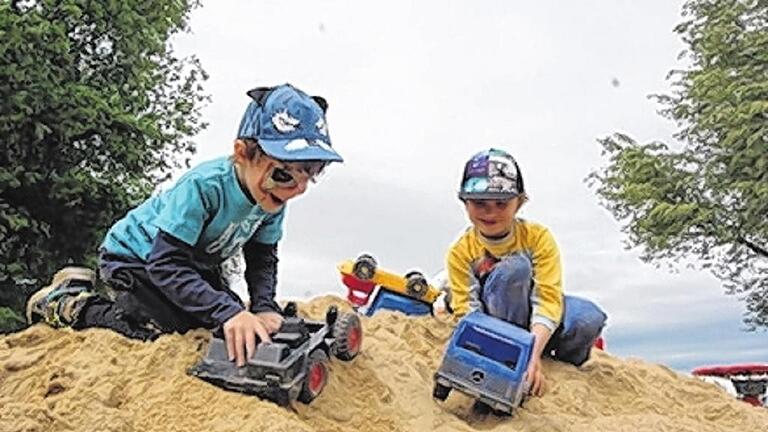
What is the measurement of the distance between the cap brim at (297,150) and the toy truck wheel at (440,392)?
2.26 feet

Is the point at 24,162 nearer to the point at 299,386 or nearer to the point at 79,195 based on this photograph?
the point at 79,195

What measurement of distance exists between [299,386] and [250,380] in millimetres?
126

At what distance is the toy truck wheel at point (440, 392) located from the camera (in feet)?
9.39

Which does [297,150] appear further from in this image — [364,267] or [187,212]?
[364,267]

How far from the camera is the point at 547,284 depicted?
3.25 m

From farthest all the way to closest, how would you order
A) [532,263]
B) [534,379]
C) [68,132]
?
[68,132]
[532,263]
[534,379]

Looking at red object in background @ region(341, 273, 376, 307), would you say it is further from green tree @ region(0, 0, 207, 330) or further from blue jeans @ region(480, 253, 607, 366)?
green tree @ region(0, 0, 207, 330)

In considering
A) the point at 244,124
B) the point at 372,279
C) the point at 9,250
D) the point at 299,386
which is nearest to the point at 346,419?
the point at 299,386

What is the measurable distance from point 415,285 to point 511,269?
5.79 ft

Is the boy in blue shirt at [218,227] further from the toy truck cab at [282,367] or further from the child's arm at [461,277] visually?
the child's arm at [461,277]

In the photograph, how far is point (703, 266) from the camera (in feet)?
52.6

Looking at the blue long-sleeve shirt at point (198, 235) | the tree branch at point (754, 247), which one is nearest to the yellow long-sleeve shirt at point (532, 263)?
the blue long-sleeve shirt at point (198, 235)

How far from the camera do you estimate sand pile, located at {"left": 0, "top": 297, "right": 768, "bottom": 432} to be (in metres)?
2.29

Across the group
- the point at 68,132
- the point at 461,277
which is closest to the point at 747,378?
the point at 461,277
